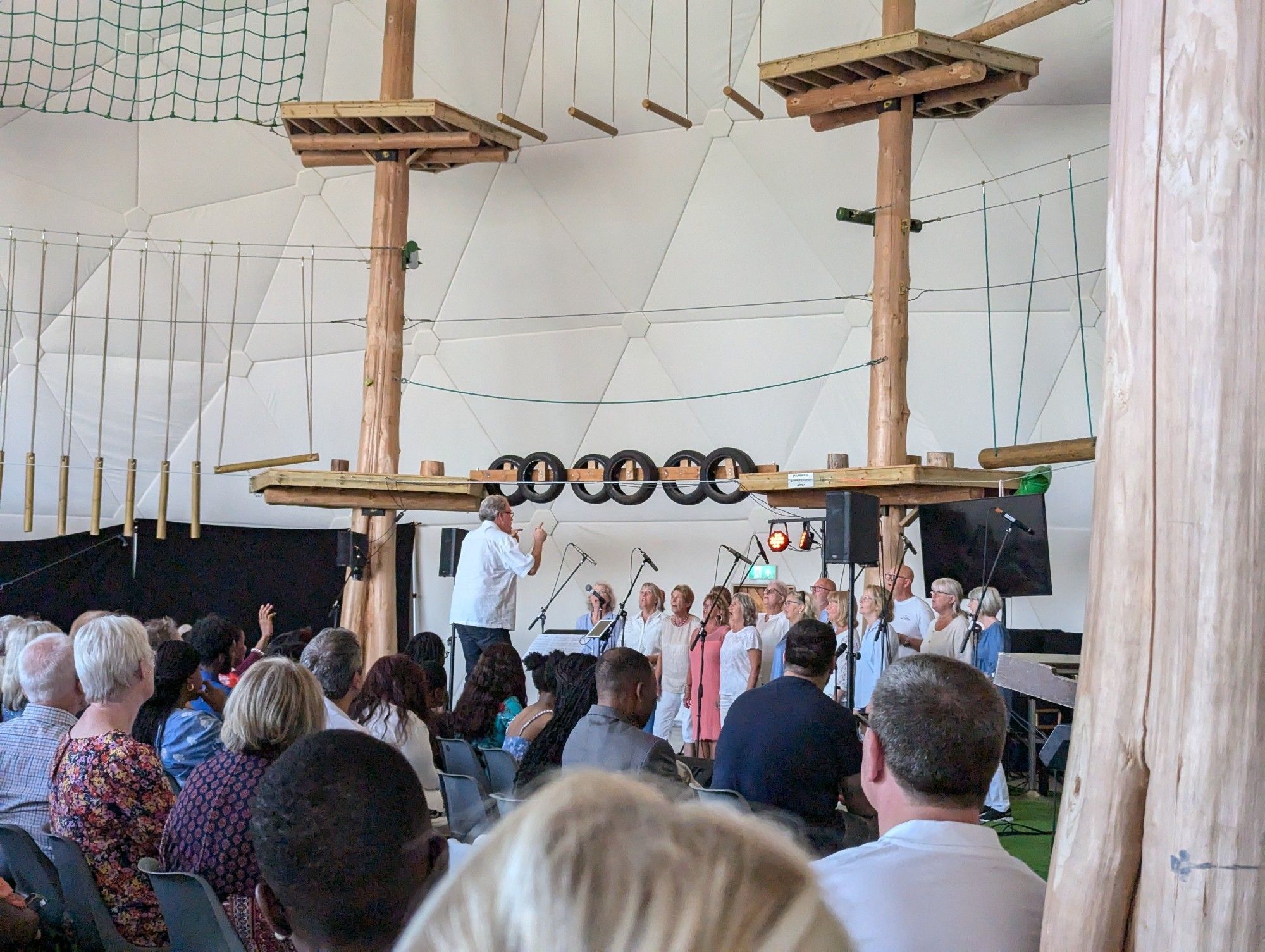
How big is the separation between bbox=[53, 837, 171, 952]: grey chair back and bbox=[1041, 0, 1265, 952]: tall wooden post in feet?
7.41

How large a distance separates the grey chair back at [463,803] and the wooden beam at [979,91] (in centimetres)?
586

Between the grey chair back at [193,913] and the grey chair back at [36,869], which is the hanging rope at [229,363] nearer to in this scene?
the grey chair back at [36,869]

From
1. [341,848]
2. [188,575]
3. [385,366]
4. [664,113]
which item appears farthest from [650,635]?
[341,848]

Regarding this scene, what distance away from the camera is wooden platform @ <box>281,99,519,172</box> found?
8841 mm

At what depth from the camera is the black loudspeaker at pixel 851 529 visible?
625 centimetres

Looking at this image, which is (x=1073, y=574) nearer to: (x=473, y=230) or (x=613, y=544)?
(x=613, y=544)

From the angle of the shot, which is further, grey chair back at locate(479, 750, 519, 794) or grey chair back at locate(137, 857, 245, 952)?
grey chair back at locate(479, 750, 519, 794)

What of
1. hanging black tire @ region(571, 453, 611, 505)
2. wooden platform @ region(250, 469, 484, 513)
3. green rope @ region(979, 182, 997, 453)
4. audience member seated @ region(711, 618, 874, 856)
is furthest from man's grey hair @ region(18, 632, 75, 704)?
green rope @ region(979, 182, 997, 453)

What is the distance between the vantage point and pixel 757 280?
431 inches

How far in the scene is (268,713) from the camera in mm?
2818

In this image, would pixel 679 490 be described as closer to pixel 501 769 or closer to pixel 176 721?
pixel 501 769

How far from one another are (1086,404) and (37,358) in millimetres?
9401

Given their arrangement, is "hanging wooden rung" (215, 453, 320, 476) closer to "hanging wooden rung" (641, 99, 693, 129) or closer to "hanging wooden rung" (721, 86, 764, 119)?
"hanging wooden rung" (641, 99, 693, 129)

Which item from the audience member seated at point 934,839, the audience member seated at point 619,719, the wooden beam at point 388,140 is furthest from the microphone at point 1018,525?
the audience member seated at point 934,839
